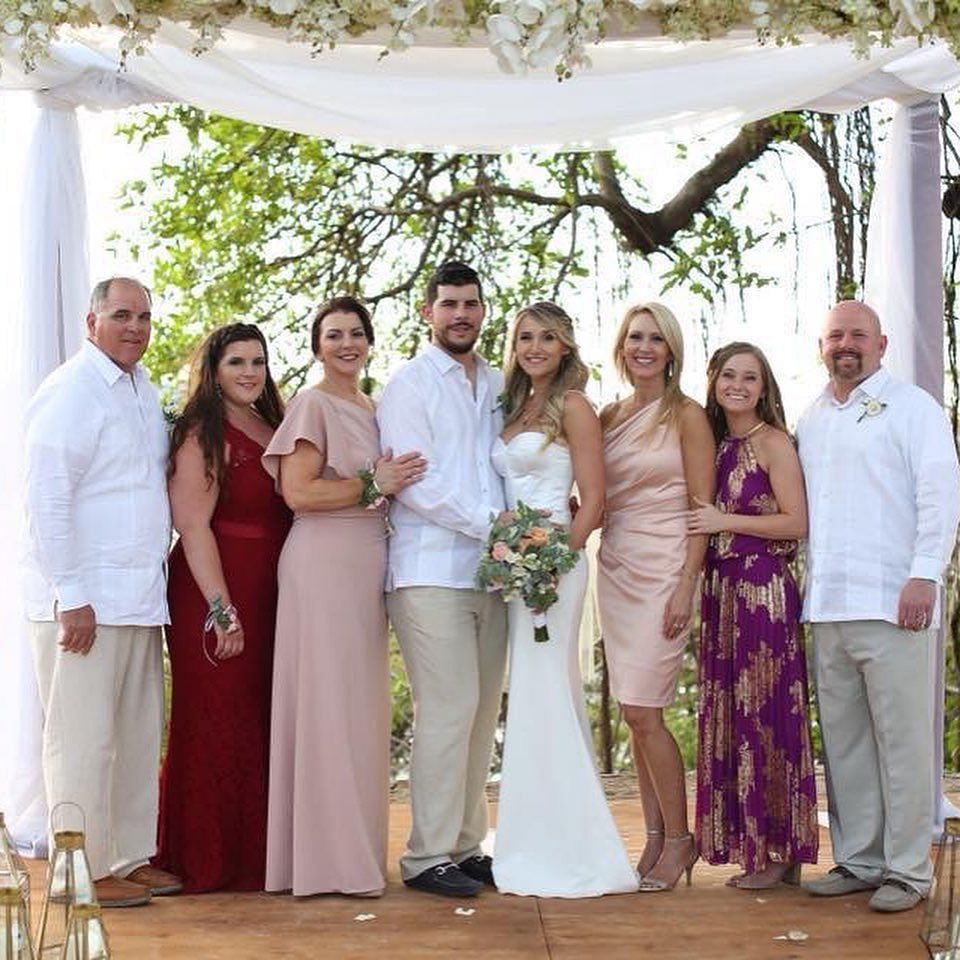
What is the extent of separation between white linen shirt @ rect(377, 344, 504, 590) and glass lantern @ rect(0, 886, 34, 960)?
88.7 inches

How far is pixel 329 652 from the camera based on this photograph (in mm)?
5430

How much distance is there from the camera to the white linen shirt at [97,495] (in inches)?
203

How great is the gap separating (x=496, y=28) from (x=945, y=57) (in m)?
2.26

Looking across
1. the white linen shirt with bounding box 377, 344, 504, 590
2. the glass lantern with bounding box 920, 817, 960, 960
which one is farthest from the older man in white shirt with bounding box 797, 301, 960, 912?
the white linen shirt with bounding box 377, 344, 504, 590

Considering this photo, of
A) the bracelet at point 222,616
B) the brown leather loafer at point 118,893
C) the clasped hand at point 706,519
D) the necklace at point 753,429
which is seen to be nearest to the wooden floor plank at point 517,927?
the brown leather loafer at point 118,893

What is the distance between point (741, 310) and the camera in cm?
809

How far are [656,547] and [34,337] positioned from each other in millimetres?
2074

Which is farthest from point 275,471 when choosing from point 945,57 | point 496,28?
point 945,57

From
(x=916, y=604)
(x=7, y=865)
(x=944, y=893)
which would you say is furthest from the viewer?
(x=916, y=604)

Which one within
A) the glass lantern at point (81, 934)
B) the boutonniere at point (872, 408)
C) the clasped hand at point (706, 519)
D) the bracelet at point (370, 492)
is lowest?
the glass lantern at point (81, 934)

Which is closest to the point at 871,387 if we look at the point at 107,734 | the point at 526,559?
the point at 526,559

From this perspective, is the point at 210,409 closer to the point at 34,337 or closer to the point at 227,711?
the point at 34,337

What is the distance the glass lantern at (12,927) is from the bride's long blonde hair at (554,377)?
8.28 feet

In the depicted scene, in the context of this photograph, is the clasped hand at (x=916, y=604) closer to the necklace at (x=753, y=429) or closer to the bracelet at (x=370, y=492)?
the necklace at (x=753, y=429)
